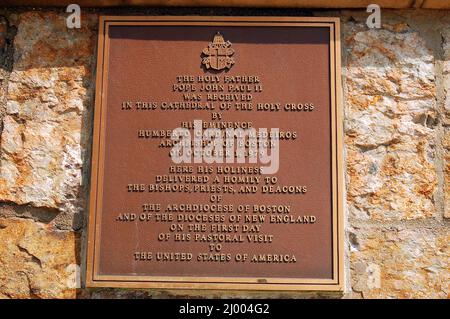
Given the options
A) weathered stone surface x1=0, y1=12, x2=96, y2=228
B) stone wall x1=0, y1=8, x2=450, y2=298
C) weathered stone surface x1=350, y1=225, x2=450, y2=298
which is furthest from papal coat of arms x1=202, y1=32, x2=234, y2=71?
weathered stone surface x1=350, y1=225, x2=450, y2=298

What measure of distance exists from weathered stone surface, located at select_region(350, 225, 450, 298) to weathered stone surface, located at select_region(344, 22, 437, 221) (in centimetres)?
9

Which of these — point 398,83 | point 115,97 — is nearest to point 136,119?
point 115,97

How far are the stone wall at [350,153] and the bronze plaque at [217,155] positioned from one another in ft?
0.38

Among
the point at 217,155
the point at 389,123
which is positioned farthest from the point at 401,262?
the point at 217,155

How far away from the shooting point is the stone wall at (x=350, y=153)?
3078mm

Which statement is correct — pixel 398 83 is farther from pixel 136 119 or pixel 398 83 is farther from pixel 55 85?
pixel 55 85

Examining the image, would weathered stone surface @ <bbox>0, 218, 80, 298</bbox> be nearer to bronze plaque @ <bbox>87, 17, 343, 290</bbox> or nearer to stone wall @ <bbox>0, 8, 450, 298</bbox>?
stone wall @ <bbox>0, 8, 450, 298</bbox>

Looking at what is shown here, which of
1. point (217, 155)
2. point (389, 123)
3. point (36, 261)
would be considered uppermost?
point (389, 123)

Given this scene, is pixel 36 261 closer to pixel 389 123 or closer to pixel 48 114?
pixel 48 114

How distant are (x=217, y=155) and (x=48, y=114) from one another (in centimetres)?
94

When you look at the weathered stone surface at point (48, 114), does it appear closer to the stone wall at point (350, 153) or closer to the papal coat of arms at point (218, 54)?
the stone wall at point (350, 153)

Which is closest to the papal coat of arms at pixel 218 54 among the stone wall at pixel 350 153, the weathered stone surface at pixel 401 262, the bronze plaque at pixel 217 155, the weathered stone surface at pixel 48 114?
the bronze plaque at pixel 217 155

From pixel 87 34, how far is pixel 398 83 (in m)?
1.71

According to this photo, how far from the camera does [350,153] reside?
3172 millimetres
